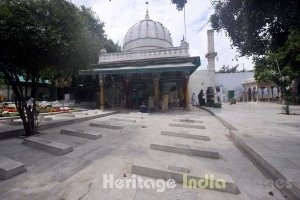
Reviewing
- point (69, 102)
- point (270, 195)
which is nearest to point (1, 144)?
point (270, 195)

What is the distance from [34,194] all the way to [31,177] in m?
0.87

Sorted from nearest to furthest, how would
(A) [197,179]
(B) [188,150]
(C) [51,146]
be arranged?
(A) [197,179] < (B) [188,150] < (C) [51,146]

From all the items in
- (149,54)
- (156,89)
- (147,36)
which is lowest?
(156,89)

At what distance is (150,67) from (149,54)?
2.50m

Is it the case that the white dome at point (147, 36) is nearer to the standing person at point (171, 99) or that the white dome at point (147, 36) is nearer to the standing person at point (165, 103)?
the standing person at point (171, 99)

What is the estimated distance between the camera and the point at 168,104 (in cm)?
1964

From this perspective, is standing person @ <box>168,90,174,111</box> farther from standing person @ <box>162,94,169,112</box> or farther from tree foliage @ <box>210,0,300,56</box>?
tree foliage @ <box>210,0,300,56</box>

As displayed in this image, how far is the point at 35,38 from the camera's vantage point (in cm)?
796

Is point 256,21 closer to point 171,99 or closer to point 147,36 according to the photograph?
point 171,99

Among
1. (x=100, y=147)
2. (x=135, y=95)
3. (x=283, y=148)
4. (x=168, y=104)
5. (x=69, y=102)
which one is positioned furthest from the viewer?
(x=69, y=102)

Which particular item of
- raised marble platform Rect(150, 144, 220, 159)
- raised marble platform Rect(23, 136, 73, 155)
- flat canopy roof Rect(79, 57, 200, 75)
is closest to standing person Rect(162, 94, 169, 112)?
flat canopy roof Rect(79, 57, 200, 75)

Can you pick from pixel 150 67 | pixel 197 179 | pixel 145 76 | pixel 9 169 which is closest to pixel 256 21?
pixel 197 179

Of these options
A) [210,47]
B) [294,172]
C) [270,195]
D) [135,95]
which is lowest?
[270,195]

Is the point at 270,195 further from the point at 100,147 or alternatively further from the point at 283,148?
the point at 100,147
